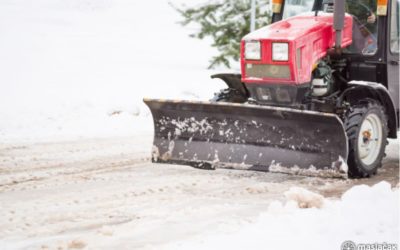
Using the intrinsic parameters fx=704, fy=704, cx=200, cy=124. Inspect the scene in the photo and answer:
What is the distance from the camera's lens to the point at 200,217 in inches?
186

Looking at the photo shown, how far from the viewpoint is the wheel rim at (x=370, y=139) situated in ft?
20.9

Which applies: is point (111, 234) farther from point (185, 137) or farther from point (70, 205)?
point (185, 137)

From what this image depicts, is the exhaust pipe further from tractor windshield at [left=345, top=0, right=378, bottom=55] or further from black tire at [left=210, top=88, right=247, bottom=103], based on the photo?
black tire at [left=210, top=88, right=247, bottom=103]

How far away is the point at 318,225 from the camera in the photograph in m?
4.18

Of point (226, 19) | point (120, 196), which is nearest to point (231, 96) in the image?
point (120, 196)

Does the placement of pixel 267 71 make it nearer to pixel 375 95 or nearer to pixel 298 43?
Answer: pixel 298 43

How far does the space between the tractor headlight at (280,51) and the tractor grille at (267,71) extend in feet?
0.24

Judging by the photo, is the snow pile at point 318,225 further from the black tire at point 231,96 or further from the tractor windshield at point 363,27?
the black tire at point 231,96

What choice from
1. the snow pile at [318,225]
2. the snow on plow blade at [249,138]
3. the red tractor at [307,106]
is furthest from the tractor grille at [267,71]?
the snow pile at [318,225]

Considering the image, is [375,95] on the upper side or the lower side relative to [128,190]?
upper

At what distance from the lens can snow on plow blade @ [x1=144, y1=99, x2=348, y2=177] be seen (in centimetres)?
600

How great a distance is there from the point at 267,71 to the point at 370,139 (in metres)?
1.16

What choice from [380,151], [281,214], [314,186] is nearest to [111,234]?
[281,214]

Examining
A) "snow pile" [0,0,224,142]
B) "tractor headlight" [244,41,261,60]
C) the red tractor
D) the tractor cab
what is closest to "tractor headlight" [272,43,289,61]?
the red tractor
